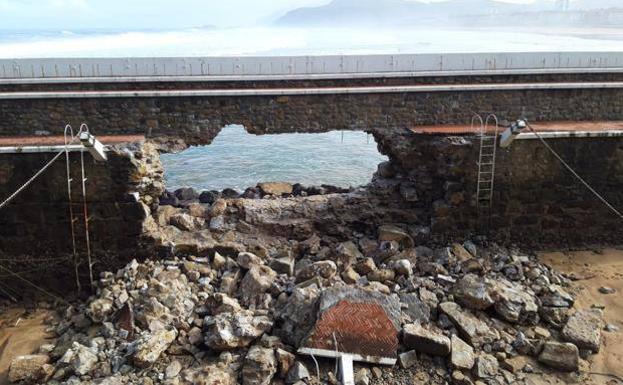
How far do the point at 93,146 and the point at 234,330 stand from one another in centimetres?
363

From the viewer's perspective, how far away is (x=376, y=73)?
12008mm

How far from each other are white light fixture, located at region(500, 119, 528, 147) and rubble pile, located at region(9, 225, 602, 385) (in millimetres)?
1971

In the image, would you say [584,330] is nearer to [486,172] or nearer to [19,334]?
[486,172]

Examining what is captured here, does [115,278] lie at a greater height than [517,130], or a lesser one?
lesser

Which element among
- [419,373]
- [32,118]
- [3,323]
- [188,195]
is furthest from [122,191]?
Answer: [419,373]

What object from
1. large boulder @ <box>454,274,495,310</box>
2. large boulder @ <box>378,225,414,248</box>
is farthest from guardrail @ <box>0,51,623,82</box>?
large boulder @ <box>454,274,495,310</box>

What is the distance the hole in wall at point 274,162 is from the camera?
49.9 feet

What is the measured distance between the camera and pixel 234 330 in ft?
20.2

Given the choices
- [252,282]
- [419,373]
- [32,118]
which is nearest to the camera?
[419,373]

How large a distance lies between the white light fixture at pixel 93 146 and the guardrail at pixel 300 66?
3941 mm

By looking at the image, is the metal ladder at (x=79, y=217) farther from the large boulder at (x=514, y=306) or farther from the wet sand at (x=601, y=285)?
the wet sand at (x=601, y=285)

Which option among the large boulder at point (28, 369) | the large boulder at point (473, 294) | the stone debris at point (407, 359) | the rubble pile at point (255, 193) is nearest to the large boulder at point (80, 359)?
the large boulder at point (28, 369)

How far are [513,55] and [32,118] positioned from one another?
11077 millimetres

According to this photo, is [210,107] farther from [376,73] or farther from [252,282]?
[252,282]
